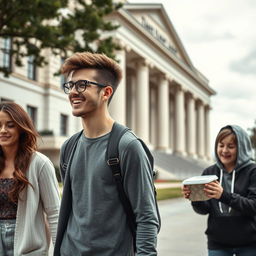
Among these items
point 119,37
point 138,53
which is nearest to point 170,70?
point 138,53

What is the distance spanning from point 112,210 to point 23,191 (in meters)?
1.28

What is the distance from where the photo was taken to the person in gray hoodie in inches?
159

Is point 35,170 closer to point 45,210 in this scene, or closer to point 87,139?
point 45,210

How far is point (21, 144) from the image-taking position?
13.1 feet

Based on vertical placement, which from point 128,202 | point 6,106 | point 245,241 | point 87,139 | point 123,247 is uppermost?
point 6,106

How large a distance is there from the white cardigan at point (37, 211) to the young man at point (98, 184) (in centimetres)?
80

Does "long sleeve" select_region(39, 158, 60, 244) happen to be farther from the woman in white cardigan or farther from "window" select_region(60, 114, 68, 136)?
"window" select_region(60, 114, 68, 136)

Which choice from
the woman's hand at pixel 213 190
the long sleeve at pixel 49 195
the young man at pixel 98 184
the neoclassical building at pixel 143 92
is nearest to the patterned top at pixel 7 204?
the long sleeve at pixel 49 195

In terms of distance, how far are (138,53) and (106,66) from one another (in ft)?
138

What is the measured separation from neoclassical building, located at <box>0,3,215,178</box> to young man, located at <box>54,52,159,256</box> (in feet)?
62.9

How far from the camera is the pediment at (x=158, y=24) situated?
4916 cm

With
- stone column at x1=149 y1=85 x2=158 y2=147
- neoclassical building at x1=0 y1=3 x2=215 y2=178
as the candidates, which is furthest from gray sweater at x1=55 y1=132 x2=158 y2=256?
stone column at x1=149 y1=85 x2=158 y2=147

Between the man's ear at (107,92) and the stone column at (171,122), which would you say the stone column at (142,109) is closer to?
the stone column at (171,122)

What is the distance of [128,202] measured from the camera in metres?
2.65
